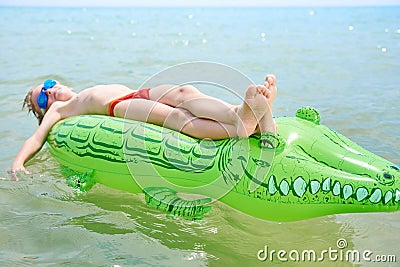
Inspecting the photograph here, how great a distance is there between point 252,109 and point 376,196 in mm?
823

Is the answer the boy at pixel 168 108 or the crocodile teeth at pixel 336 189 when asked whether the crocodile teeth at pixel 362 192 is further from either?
the boy at pixel 168 108

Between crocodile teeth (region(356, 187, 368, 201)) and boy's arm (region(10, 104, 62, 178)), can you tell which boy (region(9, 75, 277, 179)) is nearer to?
boy's arm (region(10, 104, 62, 178))

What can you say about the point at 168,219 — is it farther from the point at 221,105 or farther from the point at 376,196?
the point at 376,196

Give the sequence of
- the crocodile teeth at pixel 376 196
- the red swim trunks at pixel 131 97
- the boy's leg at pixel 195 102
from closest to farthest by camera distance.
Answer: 1. the crocodile teeth at pixel 376 196
2. the boy's leg at pixel 195 102
3. the red swim trunks at pixel 131 97

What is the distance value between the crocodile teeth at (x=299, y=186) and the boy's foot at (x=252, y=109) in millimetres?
389

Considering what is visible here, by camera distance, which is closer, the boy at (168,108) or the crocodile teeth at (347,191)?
the crocodile teeth at (347,191)

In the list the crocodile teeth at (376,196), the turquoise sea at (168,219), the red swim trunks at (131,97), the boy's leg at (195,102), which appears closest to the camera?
the crocodile teeth at (376,196)

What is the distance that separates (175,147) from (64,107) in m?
1.26

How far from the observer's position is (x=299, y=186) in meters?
2.68

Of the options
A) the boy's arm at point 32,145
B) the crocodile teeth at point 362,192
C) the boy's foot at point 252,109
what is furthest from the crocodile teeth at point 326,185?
the boy's arm at point 32,145

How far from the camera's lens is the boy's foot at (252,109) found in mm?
2689

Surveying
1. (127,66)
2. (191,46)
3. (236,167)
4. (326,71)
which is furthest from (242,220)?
(191,46)

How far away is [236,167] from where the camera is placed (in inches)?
110

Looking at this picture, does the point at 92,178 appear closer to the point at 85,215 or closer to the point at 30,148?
the point at 85,215
